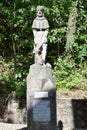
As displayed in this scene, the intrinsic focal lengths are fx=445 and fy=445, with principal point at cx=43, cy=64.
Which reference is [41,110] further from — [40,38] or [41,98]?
[40,38]

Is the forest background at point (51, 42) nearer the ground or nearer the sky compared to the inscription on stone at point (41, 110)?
nearer the sky

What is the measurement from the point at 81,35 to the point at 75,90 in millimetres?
3446

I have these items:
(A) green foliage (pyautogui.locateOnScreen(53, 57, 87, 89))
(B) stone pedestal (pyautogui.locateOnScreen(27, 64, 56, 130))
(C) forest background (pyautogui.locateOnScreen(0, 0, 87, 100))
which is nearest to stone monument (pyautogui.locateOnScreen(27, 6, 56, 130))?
(B) stone pedestal (pyautogui.locateOnScreen(27, 64, 56, 130))

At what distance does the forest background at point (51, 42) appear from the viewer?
60.9 feet

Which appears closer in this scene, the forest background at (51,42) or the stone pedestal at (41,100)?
the stone pedestal at (41,100)

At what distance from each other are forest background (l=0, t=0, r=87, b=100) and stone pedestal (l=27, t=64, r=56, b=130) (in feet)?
18.4

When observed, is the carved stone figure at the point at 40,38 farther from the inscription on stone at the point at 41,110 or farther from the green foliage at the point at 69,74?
the green foliage at the point at 69,74

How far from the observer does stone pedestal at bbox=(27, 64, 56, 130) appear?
39.2ft

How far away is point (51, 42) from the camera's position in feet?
66.5

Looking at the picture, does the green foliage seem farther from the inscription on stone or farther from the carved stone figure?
the inscription on stone

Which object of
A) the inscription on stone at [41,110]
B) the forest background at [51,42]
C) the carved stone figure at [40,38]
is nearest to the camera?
the inscription on stone at [41,110]

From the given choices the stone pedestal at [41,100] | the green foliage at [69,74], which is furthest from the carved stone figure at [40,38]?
the green foliage at [69,74]

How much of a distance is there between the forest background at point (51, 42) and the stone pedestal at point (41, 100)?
5604mm

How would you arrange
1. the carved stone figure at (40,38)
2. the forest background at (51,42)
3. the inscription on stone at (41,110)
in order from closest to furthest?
1. the inscription on stone at (41,110)
2. the carved stone figure at (40,38)
3. the forest background at (51,42)
